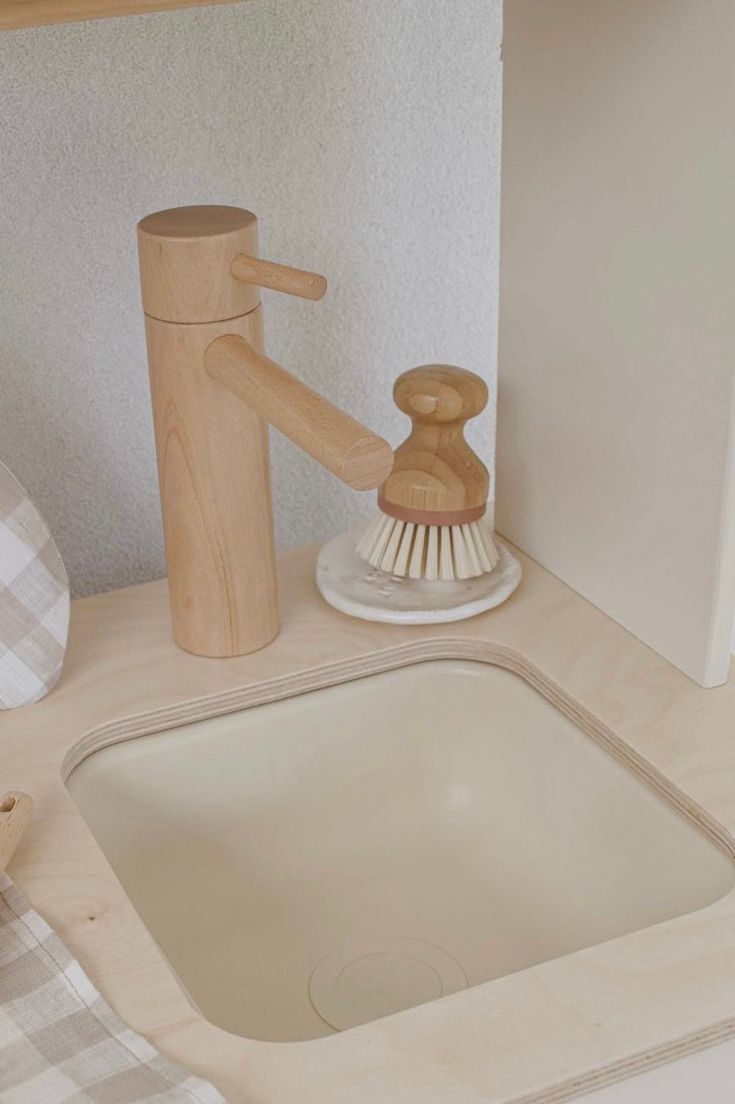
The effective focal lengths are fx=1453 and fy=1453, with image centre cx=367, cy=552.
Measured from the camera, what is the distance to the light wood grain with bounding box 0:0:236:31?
1.95 ft

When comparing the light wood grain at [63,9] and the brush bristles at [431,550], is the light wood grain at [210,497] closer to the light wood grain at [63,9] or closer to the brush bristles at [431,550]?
the brush bristles at [431,550]

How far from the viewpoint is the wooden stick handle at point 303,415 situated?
2.06 feet

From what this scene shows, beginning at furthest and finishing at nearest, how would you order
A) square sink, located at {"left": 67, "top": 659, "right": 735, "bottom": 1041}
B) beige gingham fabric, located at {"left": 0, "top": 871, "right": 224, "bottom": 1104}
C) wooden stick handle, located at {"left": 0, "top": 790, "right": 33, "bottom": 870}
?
square sink, located at {"left": 67, "top": 659, "right": 735, "bottom": 1041}, wooden stick handle, located at {"left": 0, "top": 790, "right": 33, "bottom": 870}, beige gingham fabric, located at {"left": 0, "top": 871, "right": 224, "bottom": 1104}

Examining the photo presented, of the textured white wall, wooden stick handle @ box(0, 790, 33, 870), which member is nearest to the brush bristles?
the textured white wall

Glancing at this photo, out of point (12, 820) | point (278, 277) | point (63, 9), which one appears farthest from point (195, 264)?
A: point (12, 820)

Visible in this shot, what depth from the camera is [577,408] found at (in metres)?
0.87

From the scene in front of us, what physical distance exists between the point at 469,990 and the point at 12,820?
0.76 ft

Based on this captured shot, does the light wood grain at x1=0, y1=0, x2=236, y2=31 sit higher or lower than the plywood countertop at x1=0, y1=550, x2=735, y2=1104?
higher

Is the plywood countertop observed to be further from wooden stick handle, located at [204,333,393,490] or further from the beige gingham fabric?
wooden stick handle, located at [204,333,393,490]

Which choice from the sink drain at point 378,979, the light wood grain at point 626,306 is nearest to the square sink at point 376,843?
the sink drain at point 378,979

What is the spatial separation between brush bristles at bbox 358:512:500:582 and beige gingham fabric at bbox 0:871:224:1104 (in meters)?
0.34

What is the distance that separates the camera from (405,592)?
90cm

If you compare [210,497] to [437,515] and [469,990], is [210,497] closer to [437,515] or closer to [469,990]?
[437,515]

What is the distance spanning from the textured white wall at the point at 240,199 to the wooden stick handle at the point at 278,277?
0.70ft
